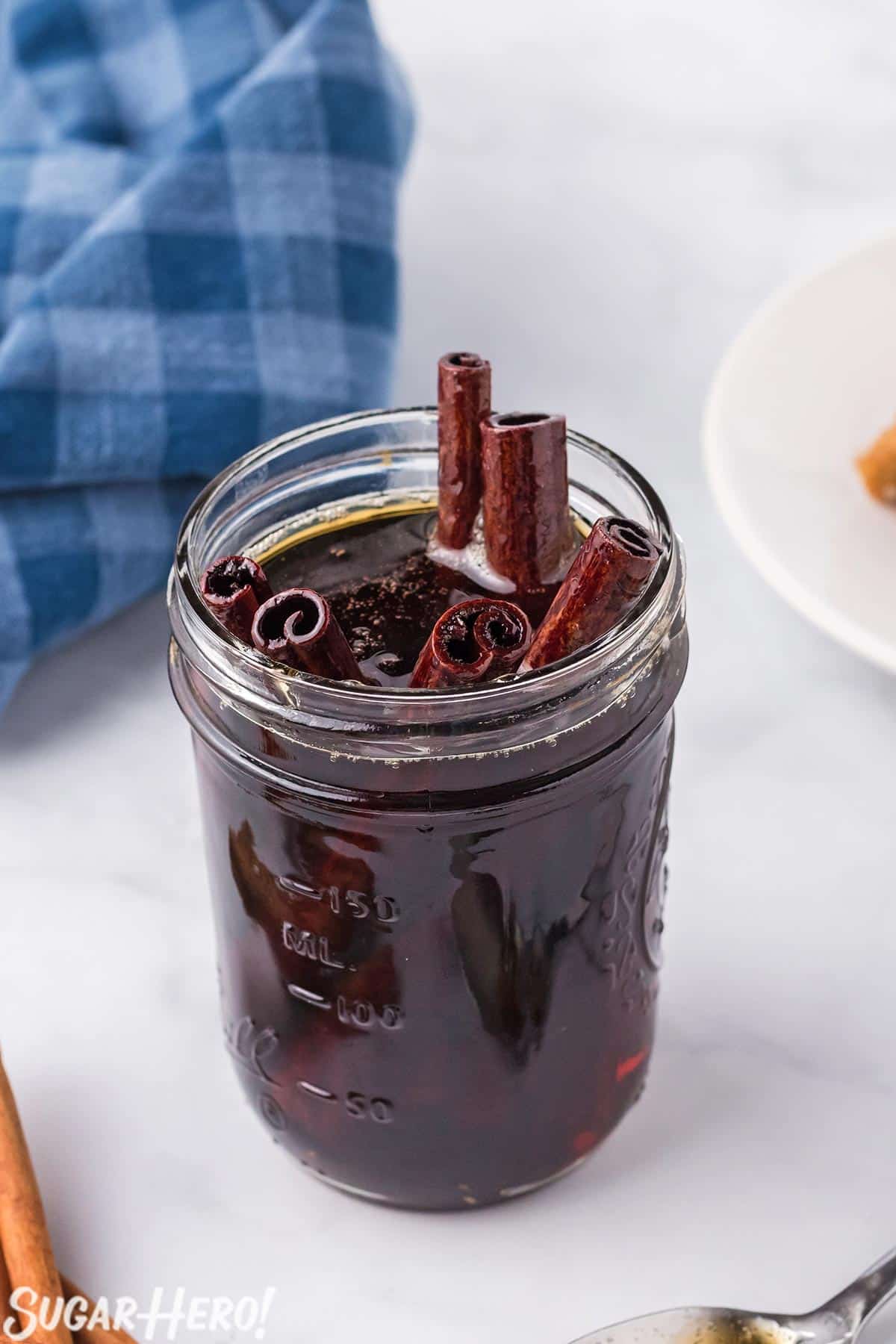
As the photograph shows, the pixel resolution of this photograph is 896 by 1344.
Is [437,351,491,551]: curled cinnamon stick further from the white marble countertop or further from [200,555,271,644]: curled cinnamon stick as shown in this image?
the white marble countertop

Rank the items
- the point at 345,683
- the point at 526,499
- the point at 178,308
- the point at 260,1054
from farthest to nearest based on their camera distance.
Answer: the point at 178,308
the point at 260,1054
the point at 526,499
the point at 345,683

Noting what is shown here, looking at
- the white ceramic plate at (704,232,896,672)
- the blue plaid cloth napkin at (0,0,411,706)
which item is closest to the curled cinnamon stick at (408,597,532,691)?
the white ceramic plate at (704,232,896,672)

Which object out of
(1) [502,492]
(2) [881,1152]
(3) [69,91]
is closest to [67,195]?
(3) [69,91]

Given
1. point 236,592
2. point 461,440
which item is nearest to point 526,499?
point 461,440

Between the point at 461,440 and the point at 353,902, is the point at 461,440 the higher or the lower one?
the higher one

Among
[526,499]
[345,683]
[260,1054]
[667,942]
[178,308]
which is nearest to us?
[345,683]

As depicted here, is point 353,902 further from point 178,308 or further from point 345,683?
point 178,308
